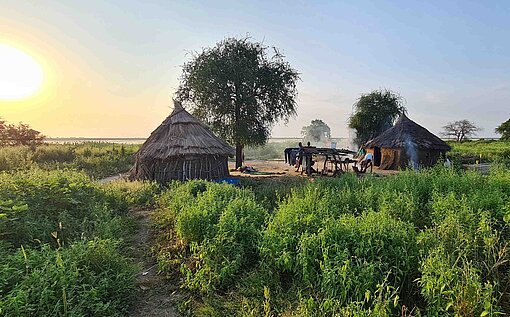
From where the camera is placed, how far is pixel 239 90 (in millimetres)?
20516

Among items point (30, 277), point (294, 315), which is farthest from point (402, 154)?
point (30, 277)

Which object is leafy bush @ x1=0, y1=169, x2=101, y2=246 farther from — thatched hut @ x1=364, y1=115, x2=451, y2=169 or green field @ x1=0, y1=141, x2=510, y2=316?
thatched hut @ x1=364, y1=115, x2=451, y2=169

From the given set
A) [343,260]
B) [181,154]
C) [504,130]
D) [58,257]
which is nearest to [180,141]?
[181,154]

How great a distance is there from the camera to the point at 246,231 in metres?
5.40

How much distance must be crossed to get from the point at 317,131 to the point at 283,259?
3361 inches

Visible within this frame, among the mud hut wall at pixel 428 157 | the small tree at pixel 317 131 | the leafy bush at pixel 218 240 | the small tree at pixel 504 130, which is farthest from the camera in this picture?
the small tree at pixel 317 131

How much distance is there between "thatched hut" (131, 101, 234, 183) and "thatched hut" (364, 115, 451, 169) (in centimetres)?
1125

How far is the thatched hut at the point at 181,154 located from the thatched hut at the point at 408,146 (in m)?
11.3

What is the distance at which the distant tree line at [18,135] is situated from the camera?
A: 25.4m

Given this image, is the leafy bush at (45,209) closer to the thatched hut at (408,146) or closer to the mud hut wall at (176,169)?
the mud hut wall at (176,169)

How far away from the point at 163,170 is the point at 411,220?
12.2 meters

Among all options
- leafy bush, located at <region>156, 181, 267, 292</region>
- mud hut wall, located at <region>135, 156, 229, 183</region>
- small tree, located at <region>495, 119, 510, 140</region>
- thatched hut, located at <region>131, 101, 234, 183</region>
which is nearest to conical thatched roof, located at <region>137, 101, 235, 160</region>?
thatched hut, located at <region>131, 101, 234, 183</region>

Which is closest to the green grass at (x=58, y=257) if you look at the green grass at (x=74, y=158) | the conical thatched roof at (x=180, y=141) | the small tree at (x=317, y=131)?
the conical thatched roof at (x=180, y=141)

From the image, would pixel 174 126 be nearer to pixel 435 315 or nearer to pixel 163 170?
pixel 163 170
